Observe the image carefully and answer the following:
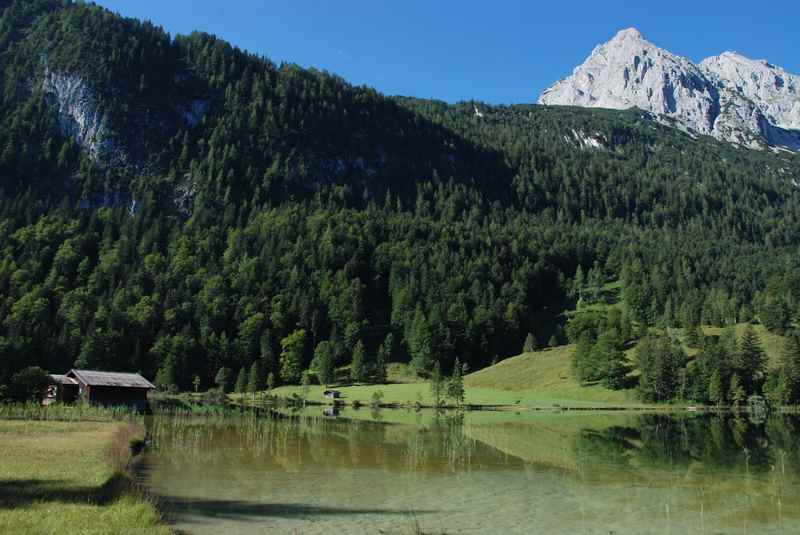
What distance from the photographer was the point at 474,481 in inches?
1378

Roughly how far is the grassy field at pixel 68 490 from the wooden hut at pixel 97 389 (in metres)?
47.1

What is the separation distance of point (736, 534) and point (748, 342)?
111961mm

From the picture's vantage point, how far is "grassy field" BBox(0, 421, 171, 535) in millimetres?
18438

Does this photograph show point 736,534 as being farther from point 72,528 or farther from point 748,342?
point 748,342

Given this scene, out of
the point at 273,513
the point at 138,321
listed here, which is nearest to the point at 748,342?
the point at 273,513

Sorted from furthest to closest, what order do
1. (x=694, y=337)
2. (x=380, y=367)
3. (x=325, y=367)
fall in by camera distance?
(x=380, y=367), (x=325, y=367), (x=694, y=337)

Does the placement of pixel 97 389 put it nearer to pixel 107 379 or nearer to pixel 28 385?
pixel 107 379

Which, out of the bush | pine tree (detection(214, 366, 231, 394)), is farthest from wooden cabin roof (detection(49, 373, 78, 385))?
pine tree (detection(214, 366, 231, 394))

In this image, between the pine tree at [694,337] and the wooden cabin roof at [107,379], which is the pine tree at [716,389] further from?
the wooden cabin roof at [107,379]

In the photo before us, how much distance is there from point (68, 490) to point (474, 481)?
20525 millimetres

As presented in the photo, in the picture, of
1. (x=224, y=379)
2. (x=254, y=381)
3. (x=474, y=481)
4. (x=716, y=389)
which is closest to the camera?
(x=474, y=481)

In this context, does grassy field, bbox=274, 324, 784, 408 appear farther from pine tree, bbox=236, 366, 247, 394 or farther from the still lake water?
the still lake water

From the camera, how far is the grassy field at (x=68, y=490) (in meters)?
18.4

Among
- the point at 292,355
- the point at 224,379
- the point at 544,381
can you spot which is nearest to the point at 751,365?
the point at 544,381
